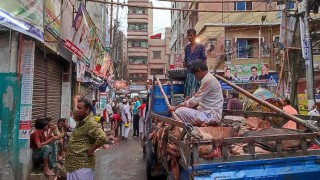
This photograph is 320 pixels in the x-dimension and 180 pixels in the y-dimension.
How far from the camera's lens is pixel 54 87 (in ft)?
32.3

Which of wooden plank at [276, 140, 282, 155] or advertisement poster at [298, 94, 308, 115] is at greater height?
advertisement poster at [298, 94, 308, 115]

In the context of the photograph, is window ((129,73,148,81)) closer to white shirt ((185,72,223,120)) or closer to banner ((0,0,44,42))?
banner ((0,0,44,42))

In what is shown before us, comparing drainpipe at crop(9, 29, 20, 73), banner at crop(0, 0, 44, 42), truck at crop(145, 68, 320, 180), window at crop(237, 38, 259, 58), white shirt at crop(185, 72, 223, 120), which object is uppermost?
window at crop(237, 38, 259, 58)

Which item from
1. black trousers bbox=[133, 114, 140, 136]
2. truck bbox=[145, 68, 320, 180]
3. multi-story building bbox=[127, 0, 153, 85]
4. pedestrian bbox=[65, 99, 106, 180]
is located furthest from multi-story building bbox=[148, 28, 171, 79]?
truck bbox=[145, 68, 320, 180]

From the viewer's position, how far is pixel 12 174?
6133mm

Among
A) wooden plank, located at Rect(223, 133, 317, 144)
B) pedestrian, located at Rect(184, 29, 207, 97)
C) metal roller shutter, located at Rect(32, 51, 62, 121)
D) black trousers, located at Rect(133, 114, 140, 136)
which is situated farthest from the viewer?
black trousers, located at Rect(133, 114, 140, 136)

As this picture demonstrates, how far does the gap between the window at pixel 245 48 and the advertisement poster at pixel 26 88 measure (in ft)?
70.5

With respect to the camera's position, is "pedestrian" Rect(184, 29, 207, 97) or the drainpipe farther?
"pedestrian" Rect(184, 29, 207, 97)

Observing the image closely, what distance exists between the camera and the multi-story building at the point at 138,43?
197ft

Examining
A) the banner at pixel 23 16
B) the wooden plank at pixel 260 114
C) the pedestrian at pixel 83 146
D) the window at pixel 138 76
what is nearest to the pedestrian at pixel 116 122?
the banner at pixel 23 16

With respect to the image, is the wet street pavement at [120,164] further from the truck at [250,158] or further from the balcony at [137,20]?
the balcony at [137,20]

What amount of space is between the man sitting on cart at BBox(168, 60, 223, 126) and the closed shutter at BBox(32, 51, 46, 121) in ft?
14.5

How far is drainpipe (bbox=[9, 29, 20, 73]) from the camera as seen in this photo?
20.2ft

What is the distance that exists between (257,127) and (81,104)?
9.28 ft
